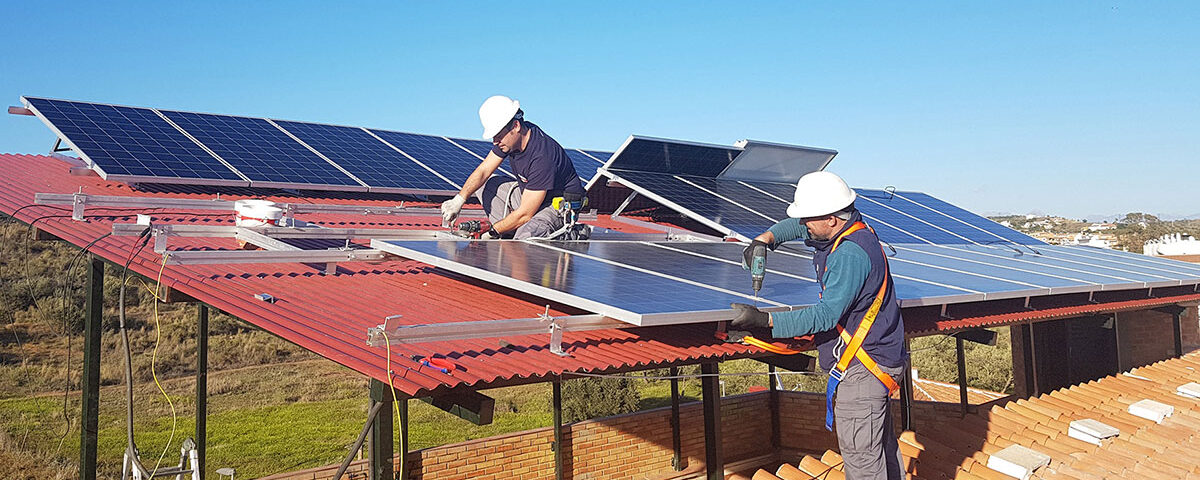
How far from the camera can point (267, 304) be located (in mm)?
6250

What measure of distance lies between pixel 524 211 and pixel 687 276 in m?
2.19

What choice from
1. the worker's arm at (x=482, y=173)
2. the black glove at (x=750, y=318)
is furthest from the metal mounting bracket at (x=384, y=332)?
Result: the worker's arm at (x=482, y=173)

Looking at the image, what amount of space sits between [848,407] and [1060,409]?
19.1 ft

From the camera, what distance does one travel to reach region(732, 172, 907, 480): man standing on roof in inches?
218

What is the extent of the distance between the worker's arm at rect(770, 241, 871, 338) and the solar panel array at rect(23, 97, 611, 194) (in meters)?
9.66

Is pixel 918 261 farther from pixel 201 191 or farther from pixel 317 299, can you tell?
pixel 201 191

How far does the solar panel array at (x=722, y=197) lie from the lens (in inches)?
481

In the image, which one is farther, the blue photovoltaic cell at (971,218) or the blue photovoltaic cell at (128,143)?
the blue photovoltaic cell at (971,218)

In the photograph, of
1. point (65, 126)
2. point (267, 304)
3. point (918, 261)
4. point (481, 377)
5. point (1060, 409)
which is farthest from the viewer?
point (65, 126)

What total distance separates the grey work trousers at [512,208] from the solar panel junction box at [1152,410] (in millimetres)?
7436

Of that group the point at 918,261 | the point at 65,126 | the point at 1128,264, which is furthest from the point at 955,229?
the point at 65,126

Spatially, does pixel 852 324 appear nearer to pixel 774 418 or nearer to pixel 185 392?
pixel 774 418

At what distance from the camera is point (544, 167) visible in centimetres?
875

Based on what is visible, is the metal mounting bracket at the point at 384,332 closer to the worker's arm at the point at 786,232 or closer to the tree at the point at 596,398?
the worker's arm at the point at 786,232
